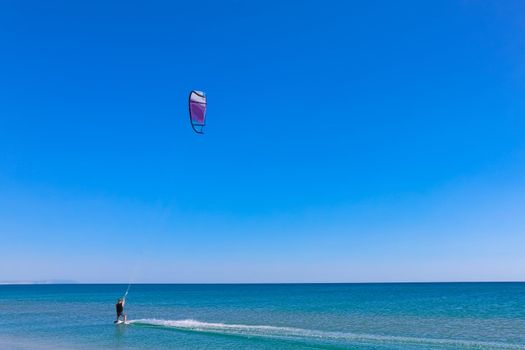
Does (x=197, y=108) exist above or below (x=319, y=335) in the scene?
above

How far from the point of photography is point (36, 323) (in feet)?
87.4

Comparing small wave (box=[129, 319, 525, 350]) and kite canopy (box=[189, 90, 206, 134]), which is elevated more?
kite canopy (box=[189, 90, 206, 134])

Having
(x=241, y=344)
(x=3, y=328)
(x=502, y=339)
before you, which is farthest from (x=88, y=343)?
(x=502, y=339)

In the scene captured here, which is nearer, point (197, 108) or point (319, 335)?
point (197, 108)

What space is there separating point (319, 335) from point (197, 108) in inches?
452

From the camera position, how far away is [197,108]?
16.5m

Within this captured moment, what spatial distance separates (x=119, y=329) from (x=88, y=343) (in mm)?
4141

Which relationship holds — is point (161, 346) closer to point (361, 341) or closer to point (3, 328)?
point (361, 341)

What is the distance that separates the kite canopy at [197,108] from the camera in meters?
15.9

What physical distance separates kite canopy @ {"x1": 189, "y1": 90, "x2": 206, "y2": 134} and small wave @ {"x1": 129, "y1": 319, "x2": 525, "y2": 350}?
10.0m

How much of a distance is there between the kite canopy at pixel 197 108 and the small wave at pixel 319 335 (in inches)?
395

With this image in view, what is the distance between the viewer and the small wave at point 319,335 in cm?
1783

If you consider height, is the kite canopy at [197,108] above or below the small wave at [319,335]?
above

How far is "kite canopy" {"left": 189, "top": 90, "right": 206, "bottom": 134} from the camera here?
1588 cm
